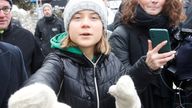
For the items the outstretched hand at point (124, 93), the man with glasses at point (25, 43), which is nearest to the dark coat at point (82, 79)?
the outstretched hand at point (124, 93)

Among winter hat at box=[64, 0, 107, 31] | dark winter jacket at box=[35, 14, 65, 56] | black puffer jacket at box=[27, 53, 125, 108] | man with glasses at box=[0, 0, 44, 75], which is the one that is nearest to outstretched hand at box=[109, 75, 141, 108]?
black puffer jacket at box=[27, 53, 125, 108]

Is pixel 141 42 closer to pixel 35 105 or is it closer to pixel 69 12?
pixel 69 12

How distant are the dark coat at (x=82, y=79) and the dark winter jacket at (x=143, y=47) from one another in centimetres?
84

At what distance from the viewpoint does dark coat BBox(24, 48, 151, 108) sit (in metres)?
2.71

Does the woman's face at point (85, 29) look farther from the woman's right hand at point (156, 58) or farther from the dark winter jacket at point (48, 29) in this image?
the dark winter jacket at point (48, 29)

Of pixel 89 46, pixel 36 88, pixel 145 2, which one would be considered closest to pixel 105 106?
pixel 89 46

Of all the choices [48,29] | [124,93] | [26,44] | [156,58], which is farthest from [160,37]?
[48,29]

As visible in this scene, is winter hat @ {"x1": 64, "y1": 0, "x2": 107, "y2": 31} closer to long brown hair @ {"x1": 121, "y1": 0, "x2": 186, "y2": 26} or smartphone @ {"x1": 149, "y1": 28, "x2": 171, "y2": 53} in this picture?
smartphone @ {"x1": 149, "y1": 28, "x2": 171, "y2": 53}

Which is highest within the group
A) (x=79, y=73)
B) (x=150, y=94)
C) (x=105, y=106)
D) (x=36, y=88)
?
(x=36, y=88)

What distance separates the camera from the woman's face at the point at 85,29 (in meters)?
2.81

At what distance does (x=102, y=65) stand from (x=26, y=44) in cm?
245

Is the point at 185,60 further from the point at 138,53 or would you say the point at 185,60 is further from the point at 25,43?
the point at 25,43

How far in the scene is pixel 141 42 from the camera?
3.79m

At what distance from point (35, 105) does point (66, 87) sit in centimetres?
88
